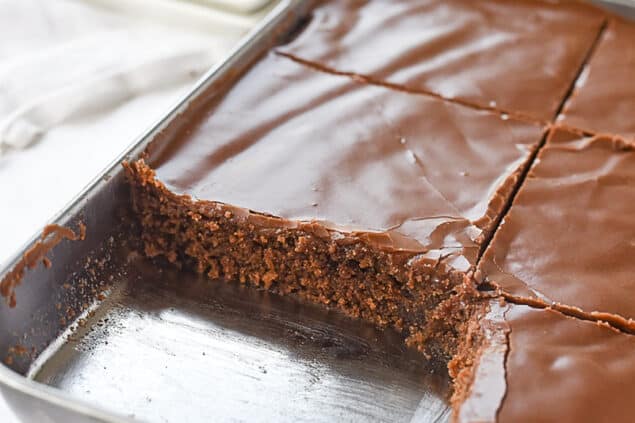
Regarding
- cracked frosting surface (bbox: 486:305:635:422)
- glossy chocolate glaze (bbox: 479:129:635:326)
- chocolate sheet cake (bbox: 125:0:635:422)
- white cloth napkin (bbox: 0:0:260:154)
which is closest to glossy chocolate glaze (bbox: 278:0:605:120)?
chocolate sheet cake (bbox: 125:0:635:422)

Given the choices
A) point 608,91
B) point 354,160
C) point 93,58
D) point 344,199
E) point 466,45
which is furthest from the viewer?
point 93,58

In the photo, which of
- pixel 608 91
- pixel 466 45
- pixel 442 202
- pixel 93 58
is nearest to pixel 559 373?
pixel 442 202

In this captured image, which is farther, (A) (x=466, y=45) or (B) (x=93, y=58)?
(B) (x=93, y=58)

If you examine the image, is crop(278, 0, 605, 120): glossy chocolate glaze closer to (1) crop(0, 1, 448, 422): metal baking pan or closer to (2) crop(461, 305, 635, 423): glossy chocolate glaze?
(1) crop(0, 1, 448, 422): metal baking pan

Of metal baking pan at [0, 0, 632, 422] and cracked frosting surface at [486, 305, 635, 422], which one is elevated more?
cracked frosting surface at [486, 305, 635, 422]

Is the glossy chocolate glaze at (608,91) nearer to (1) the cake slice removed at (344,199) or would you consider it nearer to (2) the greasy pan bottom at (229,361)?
(1) the cake slice removed at (344,199)

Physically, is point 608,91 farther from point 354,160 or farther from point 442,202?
point 354,160

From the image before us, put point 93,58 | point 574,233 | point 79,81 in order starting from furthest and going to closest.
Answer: point 93,58
point 79,81
point 574,233

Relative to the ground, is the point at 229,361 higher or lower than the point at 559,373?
lower
